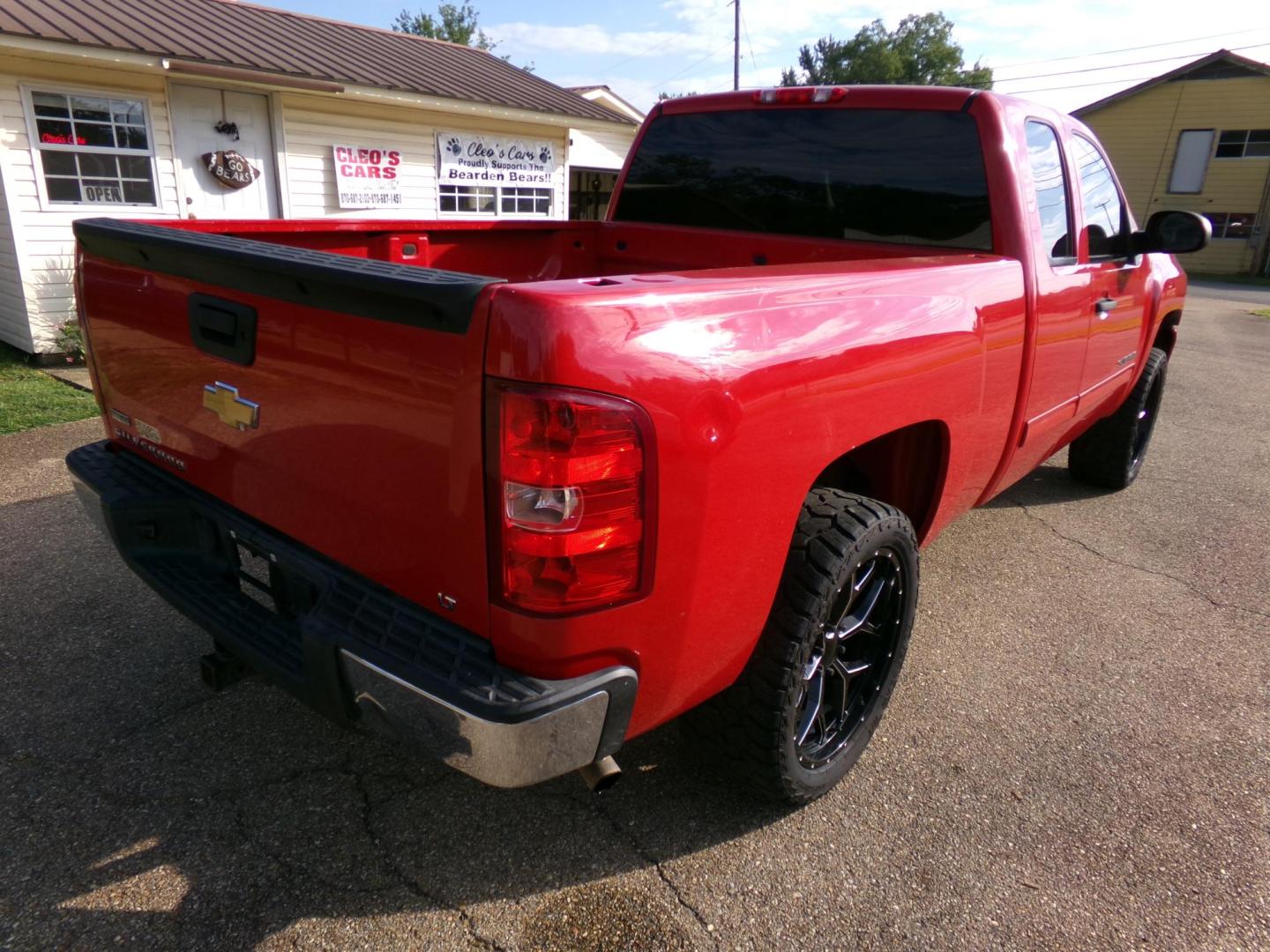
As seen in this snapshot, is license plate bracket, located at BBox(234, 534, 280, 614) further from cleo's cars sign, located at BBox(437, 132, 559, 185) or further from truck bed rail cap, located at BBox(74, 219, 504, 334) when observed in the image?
cleo's cars sign, located at BBox(437, 132, 559, 185)

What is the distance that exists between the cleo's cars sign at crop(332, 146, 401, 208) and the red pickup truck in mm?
7115

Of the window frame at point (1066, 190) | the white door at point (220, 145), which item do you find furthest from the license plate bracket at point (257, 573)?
the white door at point (220, 145)

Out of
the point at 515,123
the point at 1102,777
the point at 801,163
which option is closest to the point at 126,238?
the point at 801,163

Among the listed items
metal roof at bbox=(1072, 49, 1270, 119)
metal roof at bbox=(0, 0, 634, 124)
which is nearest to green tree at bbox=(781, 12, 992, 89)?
metal roof at bbox=(1072, 49, 1270, 119)

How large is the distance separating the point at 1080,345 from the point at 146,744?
356cm

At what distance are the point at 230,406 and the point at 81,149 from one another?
7.18m

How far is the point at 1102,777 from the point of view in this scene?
2625mm

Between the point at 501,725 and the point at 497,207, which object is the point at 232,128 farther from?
the point at 501,725

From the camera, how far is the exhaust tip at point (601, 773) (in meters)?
1.86

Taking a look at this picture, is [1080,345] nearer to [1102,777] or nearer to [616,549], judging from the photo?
[1102,777]

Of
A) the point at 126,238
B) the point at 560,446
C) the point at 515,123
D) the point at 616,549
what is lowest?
the point at 616,549

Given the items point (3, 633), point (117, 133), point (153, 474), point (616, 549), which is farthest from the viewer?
point (117, 133)

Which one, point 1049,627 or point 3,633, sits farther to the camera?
point 1049,627

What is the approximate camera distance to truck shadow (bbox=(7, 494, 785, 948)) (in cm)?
203
